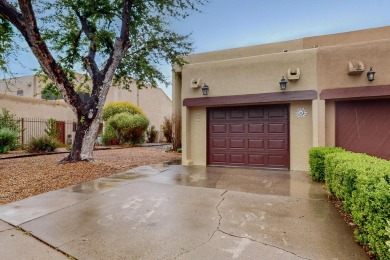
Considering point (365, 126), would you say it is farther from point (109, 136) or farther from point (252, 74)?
point (109, 136)

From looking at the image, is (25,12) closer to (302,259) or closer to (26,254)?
(26,254)

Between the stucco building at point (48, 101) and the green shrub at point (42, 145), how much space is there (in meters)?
2.47

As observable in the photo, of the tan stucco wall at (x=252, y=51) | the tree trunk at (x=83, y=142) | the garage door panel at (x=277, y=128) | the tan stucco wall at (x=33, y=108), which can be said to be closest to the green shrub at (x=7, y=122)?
the tan stucco wall at (x=33, y=108)

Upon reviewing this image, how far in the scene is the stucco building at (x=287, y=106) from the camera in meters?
7.56

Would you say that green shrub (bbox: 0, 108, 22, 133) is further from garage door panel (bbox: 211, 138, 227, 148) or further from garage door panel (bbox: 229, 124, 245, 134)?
garage door panel (bbox: 229, 124, 245, 134)

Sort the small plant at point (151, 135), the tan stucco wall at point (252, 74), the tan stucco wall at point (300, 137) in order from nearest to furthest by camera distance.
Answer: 1. the tan stucco wall at point (252, 74)
2. the tan stucco wall at point (300, 137)
3. the small plant at point (151, 135)

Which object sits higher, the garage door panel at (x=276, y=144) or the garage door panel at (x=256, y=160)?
the garage door panel at (x=276, y=144)

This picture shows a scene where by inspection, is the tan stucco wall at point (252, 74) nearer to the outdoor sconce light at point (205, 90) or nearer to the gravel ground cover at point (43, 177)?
the outdoor sconce light at point (205, 90)

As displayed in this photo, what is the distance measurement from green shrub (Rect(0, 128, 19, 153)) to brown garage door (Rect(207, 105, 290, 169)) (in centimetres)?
1085

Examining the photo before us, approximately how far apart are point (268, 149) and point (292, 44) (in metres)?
6.20

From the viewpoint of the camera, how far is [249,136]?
9.09 m

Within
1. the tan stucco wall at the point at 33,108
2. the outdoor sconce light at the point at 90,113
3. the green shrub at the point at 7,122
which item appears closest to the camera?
the outdoor sconce light at the point at 90,113

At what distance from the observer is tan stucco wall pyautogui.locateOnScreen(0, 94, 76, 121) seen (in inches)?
667

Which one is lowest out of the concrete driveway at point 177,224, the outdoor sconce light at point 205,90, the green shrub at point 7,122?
the concrete driveway at point 177,224
